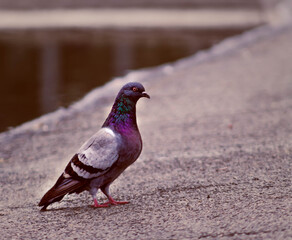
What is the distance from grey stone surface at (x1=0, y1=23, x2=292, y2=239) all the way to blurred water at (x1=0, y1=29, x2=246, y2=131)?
74 centimetres

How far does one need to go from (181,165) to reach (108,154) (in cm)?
145

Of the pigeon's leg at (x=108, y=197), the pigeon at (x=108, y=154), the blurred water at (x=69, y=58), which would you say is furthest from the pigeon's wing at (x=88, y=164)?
the blurred water at (x=69, y=58)

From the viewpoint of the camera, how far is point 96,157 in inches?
182

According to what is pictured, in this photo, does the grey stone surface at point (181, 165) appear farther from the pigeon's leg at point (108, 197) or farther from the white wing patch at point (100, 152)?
the white wing patch at point (100, 152)

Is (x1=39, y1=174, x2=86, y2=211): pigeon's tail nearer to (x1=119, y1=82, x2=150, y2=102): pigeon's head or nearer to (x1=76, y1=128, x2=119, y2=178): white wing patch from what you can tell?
(x1=76, y1=128, x2=119, y2=178): white wing patch

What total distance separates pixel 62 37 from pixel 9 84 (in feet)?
16.7

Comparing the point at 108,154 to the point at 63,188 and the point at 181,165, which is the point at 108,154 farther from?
the point at 181,165

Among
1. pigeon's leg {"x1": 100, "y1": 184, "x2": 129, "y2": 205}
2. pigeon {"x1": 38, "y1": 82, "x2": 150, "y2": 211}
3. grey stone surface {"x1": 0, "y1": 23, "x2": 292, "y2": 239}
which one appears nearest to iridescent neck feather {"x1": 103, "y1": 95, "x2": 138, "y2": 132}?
pigeon {"x1": 38, "y1": 82, "x2": 150, "y2": 211}

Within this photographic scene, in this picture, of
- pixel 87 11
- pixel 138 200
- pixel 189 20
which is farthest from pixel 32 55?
pixel 138 200

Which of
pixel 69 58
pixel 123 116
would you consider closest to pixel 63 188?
pixel 123 116

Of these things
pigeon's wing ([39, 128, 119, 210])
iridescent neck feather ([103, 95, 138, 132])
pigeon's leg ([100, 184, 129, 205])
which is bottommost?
pigeon's leg ([100, 184, 129, 205])

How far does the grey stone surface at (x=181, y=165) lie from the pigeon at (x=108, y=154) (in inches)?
9.3

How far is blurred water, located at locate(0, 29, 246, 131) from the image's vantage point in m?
9.60

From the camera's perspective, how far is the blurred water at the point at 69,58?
9602 mm
